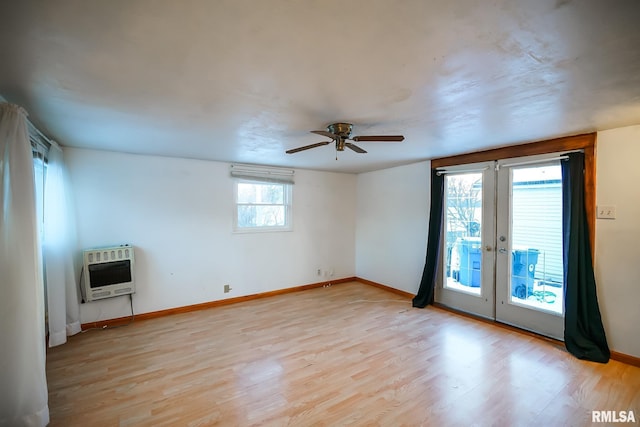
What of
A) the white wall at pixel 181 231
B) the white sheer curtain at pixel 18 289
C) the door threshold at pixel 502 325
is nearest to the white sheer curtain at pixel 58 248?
the white wall at pixel 181 231

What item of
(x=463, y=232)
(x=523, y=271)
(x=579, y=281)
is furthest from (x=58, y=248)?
(x=579, y=281)

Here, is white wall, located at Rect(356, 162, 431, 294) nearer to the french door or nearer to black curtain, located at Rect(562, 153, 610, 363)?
the french door

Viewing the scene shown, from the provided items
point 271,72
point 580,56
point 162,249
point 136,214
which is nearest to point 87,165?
point 136,214

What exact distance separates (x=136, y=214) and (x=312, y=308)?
2860mm

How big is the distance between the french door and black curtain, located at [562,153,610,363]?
0.55ft

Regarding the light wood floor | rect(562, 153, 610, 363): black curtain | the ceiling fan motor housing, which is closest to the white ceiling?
the ceiling fan motor housing

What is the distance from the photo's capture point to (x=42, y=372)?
1.88 metres

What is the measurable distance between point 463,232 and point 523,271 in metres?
0.87

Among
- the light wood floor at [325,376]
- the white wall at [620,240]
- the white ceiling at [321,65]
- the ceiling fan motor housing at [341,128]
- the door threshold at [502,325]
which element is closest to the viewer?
the white ceiling at [321,65]

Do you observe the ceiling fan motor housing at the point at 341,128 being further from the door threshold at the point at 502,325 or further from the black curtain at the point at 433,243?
the door threshold at the point at 502,325

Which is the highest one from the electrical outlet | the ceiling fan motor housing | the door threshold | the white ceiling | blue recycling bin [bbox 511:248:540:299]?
the white ceiling

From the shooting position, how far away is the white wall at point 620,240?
8.62 feet

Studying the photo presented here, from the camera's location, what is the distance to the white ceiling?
3.60ft

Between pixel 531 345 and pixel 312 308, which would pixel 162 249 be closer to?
pixel 312 308
